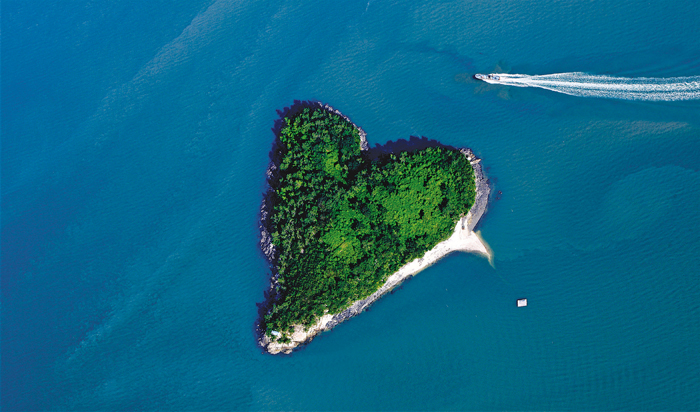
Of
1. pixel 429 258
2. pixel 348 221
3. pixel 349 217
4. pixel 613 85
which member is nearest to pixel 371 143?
pixel 349 217

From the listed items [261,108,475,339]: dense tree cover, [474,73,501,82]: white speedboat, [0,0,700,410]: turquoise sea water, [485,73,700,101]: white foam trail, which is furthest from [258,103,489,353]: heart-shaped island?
[485,73,700,101]: white foam trail

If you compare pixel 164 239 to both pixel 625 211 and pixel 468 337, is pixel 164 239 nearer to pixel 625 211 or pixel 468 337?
pixel 468 337

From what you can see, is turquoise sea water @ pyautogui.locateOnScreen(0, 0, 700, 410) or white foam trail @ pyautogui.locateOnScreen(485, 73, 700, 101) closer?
turquoise sea water @ pyautogui.locateOnScreen(0, 0, 700, 410)

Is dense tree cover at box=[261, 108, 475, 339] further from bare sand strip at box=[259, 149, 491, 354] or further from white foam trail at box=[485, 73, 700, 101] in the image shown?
white foam trail at box=[485, 73, 700, 101]

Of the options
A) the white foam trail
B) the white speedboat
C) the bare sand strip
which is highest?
the white speedboat

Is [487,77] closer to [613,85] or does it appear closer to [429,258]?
[613,85]

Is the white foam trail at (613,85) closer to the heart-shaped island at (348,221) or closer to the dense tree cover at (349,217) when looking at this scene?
the heart-shaped island at (348,221)
